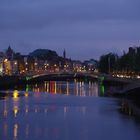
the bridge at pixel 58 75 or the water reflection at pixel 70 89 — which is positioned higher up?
the bridge at pixel 58 75

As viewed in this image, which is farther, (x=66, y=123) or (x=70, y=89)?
(x=70, y=89)

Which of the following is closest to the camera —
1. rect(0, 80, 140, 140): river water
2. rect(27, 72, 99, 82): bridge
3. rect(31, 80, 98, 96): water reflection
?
rect(0, 80, 140, 140): river water

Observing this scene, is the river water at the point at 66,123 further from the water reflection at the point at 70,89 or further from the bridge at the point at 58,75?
the bridge at the point at 58,75

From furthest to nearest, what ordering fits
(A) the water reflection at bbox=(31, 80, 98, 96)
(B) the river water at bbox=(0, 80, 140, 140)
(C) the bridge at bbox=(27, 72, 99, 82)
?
(C) the bridge at bbox=(27, 72, 99, 82) → (A) the water reflection at bbox=(31, 80, 98, 96) → (B) the river water at bbox=(0, 80, 140, 140)

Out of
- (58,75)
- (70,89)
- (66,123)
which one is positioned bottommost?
(66,123)

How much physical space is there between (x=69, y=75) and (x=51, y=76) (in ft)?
12.3

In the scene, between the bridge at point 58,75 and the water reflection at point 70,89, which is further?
the bridge at point 58,75

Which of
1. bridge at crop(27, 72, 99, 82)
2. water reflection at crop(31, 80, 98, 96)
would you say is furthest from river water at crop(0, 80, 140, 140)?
bridge at crop(27, 72, 99, 82)

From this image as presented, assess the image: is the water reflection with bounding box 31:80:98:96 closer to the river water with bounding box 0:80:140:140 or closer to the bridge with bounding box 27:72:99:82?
the bridge with bounding box 27:72:99:82

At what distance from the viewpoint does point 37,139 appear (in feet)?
109

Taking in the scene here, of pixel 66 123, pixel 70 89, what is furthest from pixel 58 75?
pixel 66 123

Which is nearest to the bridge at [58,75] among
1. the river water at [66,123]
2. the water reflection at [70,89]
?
the water reflection at [70,89]

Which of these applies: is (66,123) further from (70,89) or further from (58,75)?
(58,75)

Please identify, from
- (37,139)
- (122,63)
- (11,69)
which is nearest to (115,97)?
(37,139)
